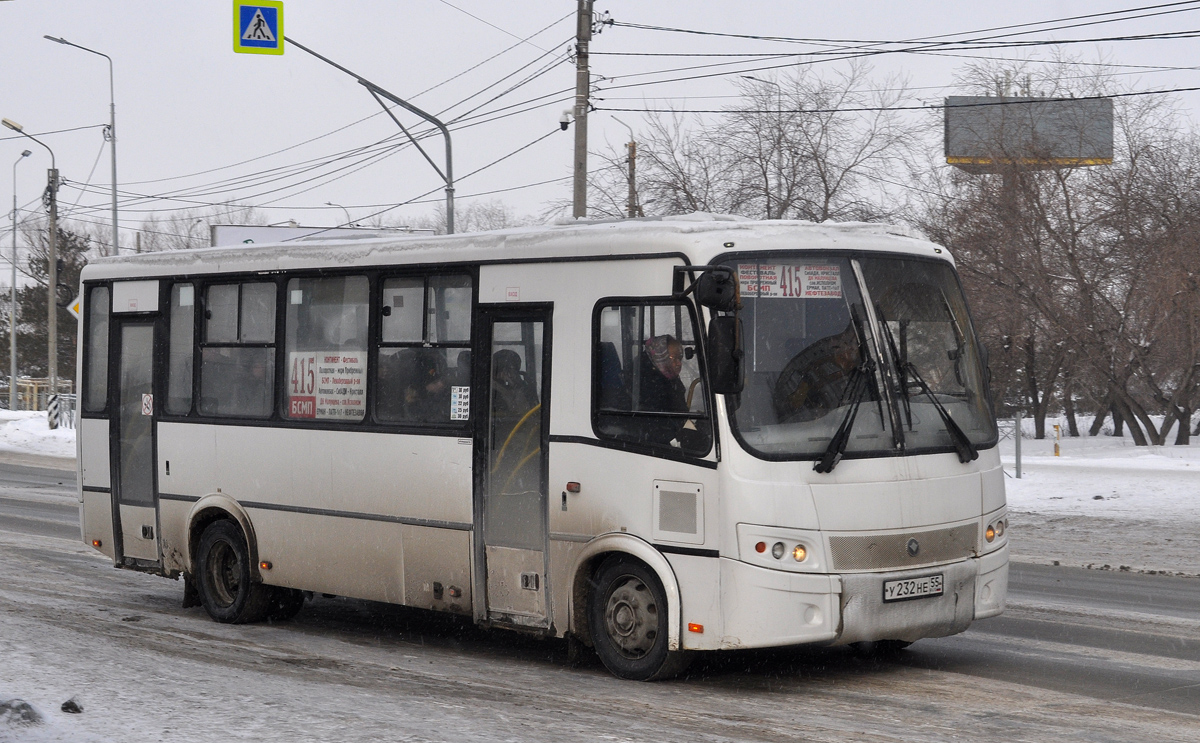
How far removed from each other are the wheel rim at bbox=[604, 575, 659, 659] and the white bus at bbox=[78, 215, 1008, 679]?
0.01 metres

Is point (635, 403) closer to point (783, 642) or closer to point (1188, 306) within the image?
point (783, 642)

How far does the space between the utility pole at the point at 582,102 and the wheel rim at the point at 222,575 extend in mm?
11483

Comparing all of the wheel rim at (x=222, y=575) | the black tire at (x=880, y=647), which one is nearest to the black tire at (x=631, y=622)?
the black tire at (x=880, y=647)

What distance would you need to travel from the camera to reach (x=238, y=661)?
8.48 m

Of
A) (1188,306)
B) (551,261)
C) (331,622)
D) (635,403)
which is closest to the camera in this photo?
(635,403)

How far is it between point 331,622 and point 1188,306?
22.1 m

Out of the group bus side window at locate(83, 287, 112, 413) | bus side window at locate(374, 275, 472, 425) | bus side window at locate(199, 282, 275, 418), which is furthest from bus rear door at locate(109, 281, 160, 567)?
bus side window at locate(374, 275, 472, 425)

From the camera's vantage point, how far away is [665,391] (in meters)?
7.67

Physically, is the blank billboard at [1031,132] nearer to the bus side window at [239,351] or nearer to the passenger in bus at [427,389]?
the bus side window at [239,351]

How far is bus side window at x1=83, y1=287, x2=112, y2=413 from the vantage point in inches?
449

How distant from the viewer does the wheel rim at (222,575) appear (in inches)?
412

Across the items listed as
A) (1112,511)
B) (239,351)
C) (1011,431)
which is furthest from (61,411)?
(239,351)

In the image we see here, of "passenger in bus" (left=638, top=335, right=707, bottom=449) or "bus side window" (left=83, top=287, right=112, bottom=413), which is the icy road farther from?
"bus side window" (left=83, top=287, right=112, bottom=413)

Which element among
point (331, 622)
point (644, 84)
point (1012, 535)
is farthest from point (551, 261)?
point (644, 84)
